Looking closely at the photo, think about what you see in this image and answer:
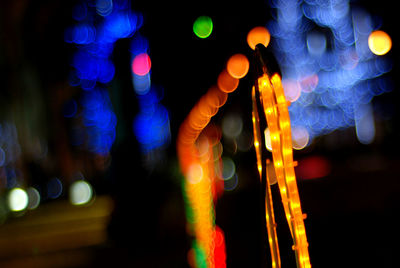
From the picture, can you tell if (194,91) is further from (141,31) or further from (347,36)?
(347,36)

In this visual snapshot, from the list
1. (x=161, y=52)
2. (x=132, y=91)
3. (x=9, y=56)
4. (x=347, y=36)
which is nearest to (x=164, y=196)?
(x=132, y=91)

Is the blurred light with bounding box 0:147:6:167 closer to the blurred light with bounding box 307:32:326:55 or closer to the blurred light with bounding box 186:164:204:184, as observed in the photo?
the blurred light with bounding box 186:164:204:184

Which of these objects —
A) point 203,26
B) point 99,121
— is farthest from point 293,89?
point 203,26

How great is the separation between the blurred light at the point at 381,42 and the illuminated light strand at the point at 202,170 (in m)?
5.05

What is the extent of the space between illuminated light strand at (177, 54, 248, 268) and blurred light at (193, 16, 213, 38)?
777 mm

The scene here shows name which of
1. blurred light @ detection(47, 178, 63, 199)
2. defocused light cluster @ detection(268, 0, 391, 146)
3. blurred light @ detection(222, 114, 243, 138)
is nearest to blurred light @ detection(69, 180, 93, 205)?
blurred light @ detection(47, 178, 63, 199)

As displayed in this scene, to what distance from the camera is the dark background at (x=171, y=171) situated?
5.31m

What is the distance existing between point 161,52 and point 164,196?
2.10 m

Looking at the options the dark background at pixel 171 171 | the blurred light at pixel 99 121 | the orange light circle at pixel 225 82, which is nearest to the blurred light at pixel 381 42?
the dark background at pixel 171 171

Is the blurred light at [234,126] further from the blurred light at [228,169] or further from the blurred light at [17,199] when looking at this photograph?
the blurred light at [17,199]

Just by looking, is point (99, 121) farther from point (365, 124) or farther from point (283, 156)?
point (283, 156)

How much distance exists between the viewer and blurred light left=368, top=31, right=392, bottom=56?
37.2 ft

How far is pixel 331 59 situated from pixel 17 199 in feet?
32.6

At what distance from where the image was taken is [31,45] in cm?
897
